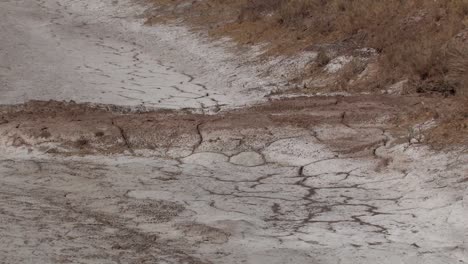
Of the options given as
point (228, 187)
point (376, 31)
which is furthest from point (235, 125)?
point (376, 31)

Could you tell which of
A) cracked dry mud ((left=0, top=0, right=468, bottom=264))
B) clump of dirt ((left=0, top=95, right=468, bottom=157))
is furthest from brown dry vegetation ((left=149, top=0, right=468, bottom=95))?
cracked dry mud ((left=0, top=0, right=468, bottom=264))

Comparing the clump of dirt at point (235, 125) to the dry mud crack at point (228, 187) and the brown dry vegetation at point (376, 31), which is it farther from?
the brown dry vegetation at point (376, 31)

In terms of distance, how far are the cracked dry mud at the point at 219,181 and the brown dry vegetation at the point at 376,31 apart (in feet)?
3.52

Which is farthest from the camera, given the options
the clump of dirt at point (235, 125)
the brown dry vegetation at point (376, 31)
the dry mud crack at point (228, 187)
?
the brown dry vegetation at point (376, 31)

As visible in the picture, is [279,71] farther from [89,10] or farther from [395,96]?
[89,10]

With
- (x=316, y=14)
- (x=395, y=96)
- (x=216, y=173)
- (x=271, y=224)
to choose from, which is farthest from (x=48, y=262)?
(x=316, y=14)

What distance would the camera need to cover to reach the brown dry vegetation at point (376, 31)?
450 inches

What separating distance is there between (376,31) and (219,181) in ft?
21.0

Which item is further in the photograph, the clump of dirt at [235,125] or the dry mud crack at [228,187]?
the clump of dirt at [235,125]

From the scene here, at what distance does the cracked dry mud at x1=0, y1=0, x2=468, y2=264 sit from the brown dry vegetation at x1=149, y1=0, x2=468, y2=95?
1072mm

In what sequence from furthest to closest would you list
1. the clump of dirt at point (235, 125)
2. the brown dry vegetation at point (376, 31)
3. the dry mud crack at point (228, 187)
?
1. the brown dry vegetation at point (376, 31)
2. the clump of dirt at point (235, 125)
3. the dry mud crack at point (228, 187)

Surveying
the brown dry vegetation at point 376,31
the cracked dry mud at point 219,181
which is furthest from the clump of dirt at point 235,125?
the brown dry vegetation at point 376,31

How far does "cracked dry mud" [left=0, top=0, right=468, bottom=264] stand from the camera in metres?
6.31

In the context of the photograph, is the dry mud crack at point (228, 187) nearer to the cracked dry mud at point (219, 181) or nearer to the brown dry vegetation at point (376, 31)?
the cracked dry mud at point (219, 181)
